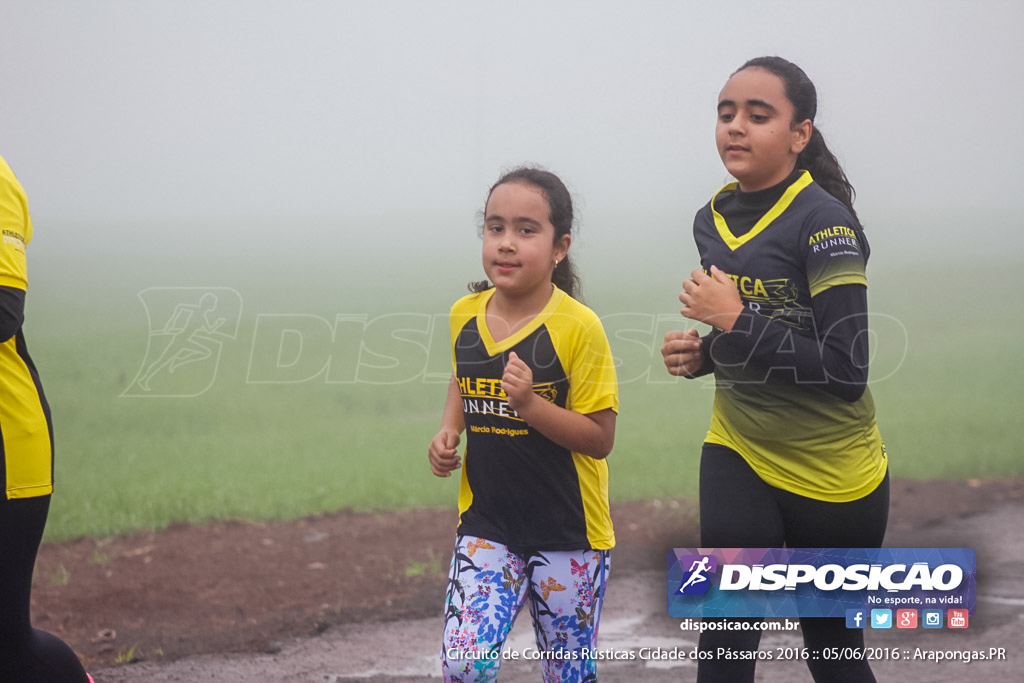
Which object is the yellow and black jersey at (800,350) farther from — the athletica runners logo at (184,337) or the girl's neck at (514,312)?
the athletica runners logo at (184,337)

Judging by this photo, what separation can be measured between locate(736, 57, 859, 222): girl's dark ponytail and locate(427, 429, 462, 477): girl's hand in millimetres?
1158

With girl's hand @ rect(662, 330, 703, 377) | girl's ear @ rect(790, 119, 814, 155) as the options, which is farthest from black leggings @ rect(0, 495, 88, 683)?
girl's ear @ rect(790, 119, 814, 155)

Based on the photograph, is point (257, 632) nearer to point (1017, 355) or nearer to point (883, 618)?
point (883, 618)

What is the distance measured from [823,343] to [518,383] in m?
0.71

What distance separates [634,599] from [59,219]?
141 inches

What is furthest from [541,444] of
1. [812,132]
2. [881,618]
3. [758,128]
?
[881,618]

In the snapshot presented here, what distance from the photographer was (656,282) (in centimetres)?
614

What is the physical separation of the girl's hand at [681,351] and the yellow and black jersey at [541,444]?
18 centimetres

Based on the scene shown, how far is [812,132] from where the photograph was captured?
2.73 metres

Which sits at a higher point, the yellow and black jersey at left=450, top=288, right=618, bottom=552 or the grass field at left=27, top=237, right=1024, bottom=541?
the yellow and black jersey at left=450, top=288, right=618, bottom=552

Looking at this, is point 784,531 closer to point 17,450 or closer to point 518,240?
point 518,240

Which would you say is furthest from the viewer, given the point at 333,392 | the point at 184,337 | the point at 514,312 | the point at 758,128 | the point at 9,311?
the point at 333,392

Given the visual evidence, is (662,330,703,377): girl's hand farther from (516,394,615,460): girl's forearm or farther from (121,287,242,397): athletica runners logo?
(121,287,242,397): athletica runners logo

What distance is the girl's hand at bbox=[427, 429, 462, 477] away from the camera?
273 centimetres
